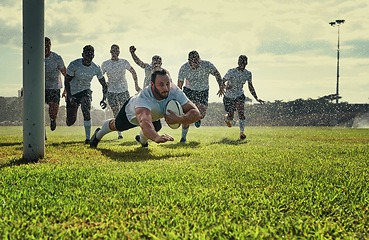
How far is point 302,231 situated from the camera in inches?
88.6

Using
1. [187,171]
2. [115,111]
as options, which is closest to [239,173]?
[187,171]

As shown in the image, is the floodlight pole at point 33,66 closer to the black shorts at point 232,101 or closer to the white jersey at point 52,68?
the white jersey at point 52,68

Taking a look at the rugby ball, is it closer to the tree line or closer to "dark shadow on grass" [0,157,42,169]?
"dark shadow on grass" [0,157,42,169]

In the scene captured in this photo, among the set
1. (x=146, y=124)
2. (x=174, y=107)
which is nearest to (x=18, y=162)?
(x=146, y=124)

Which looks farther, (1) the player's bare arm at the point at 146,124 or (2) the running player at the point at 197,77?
(2) the running player at the point at 197,77

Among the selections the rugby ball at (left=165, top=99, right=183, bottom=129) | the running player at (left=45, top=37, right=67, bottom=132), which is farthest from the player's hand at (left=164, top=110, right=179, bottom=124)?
the running player at (left=45, top=37, right=67, bottom=132)

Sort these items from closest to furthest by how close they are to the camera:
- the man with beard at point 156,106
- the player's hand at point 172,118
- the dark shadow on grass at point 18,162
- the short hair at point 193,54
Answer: the dark shadow on grass at point 18,162, the man with beard at point 156,106, the player's hand at point 172,118, the short hair at point 193,54

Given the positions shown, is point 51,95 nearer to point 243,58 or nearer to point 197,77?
point 197,77

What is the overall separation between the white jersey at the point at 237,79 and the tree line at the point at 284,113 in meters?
25.4

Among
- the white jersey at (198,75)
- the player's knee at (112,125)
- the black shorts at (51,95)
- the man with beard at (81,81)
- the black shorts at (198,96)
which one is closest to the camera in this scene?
the player's knee at (112,125)

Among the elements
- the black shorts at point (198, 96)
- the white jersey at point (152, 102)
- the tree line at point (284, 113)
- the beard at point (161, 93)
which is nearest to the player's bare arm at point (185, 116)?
the white jersey at point (152, 102)

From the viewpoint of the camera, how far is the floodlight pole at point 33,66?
462 centimetres

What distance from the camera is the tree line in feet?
112

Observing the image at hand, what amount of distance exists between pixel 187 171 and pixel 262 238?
2.00m
